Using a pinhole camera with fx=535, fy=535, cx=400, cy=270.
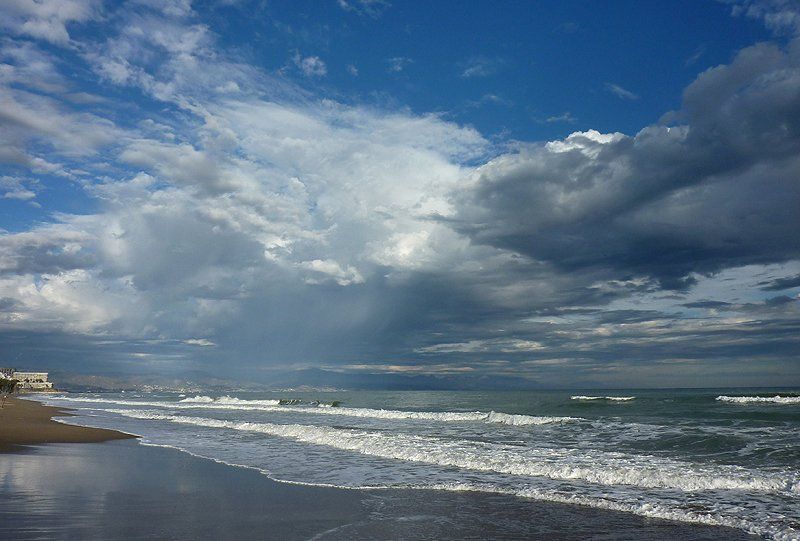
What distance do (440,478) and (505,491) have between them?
2.36 metres

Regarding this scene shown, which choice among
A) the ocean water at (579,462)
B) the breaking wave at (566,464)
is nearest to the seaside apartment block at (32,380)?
the ocean water at (579,462)

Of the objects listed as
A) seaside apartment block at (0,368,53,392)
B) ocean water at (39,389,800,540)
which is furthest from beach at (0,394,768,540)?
seaside apartment block at (0,368,53,392)

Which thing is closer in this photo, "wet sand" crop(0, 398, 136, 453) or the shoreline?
the shoreline

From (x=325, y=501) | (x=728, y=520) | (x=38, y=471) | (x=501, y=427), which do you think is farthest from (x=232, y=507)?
(x=501, y=427)

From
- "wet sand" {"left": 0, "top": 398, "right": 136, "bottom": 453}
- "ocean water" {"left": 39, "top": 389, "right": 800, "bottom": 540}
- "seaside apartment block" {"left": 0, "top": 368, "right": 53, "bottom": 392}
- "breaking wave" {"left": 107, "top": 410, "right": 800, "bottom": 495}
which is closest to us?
"ocean water" {"left": 39, "top": 389, "right": 800, "bottom": 540}

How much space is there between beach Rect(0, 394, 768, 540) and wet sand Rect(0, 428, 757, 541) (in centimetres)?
2

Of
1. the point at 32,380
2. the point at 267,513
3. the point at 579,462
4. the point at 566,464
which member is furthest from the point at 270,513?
the point at 32,380

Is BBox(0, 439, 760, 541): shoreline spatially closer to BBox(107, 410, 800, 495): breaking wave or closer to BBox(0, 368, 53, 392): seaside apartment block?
BBox(107, 410, 800, 495): breaking wave

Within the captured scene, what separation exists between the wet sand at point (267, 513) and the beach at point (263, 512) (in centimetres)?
2

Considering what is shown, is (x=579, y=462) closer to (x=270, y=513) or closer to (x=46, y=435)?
(x=270, y=513)

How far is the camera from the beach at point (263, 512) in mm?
8906

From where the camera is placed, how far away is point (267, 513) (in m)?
10.3

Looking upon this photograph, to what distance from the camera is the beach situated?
29.2 ft

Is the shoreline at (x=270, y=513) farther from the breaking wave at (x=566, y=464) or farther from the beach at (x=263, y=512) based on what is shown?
the breaking wave at (x=566, y=464)
